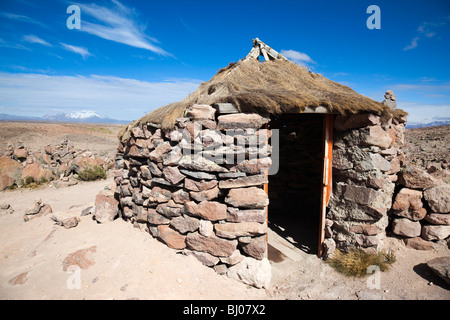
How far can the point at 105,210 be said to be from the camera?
5.40 meters

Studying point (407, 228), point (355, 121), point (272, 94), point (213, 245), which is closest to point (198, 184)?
point (213, 245)

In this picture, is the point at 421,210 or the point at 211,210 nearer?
the point at 211,210

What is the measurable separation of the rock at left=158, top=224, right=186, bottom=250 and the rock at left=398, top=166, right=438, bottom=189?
14.6 feet

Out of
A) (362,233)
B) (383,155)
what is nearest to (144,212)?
(362,233)

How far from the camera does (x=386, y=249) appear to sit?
477cm

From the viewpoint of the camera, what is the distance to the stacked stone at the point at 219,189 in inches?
148

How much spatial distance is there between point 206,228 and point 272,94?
95.2 inches

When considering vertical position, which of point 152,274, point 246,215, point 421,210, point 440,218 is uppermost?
point 246,215

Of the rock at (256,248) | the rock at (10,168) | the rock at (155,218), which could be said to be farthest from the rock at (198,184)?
the rock at (10,168)

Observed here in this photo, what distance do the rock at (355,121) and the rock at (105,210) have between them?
487 cm

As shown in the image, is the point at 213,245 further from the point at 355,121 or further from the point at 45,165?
the point at 45,165

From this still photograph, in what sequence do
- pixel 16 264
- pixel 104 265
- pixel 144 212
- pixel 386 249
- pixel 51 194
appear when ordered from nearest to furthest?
pixel 104 265 → pixel 16 264 → pixel 144 212 → pixel 386 249 → pixel 51 194
